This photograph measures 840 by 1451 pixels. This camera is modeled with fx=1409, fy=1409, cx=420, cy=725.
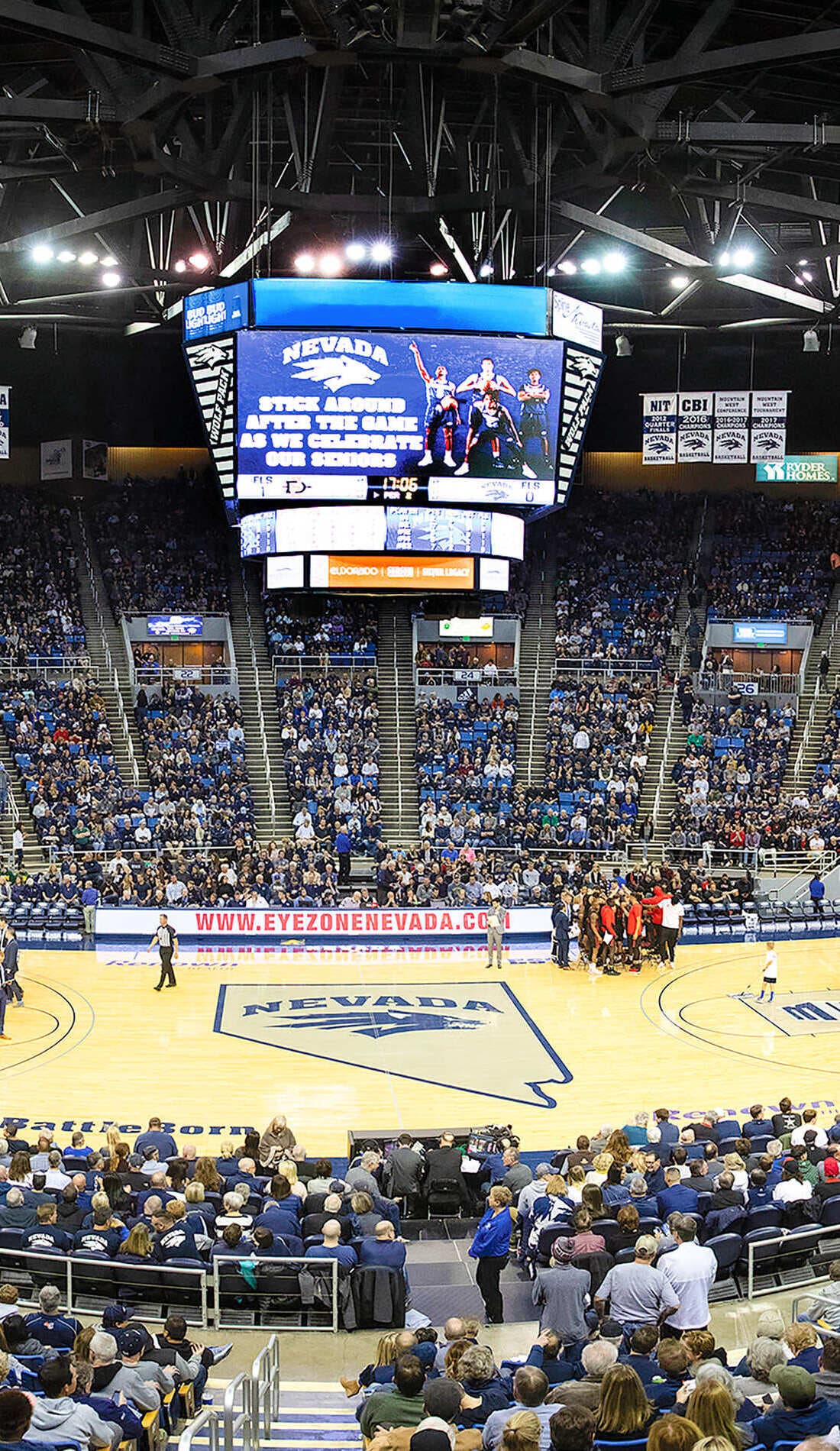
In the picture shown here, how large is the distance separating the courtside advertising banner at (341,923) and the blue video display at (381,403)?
9973 millimetres

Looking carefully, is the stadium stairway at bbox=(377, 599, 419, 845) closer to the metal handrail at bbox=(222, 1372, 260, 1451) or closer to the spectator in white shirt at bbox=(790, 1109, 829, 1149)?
the spectator in white shirt at bbox=(790, 1109, 829, 1149)

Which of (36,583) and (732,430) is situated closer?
(732,430)

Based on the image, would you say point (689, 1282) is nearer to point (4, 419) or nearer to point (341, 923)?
point (341, 923)

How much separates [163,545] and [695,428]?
18024mm

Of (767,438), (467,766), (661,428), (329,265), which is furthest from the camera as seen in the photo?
(467,766)

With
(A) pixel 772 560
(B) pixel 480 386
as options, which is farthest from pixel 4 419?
(A) pixel 772 560

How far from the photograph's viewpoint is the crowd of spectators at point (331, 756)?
35.5 metres

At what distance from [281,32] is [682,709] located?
70.6 feet

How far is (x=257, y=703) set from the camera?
137 feet

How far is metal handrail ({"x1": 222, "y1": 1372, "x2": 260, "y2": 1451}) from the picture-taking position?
27.0 ft

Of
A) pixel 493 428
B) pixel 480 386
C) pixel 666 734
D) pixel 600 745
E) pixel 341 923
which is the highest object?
pixel 480 386

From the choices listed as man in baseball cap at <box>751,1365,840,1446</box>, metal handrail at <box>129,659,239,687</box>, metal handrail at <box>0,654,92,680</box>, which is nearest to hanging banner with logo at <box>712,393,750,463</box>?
metal handrail at <box>129,659,239,687</box>

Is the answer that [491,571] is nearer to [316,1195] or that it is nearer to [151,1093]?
[151,1093]

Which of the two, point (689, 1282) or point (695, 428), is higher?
point (695, 428)
